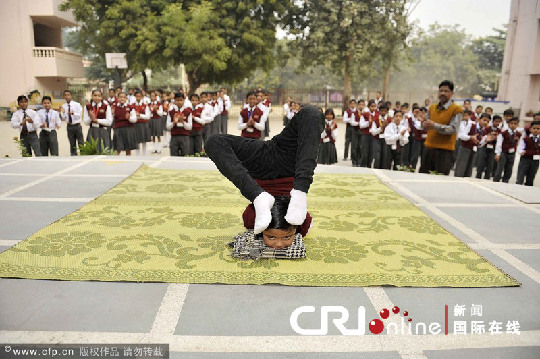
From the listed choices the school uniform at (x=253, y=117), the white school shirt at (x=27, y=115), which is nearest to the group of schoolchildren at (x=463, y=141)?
the school uniform at (x=253, y=117)

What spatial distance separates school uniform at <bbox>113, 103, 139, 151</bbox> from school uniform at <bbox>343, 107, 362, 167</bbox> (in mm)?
4840

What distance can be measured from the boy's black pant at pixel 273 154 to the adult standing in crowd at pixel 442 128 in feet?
9.55

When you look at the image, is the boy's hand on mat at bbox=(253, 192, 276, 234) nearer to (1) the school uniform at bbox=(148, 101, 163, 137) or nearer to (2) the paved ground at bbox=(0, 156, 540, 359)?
(2) the paved ground at bbox=(0, 156, 540, 359)

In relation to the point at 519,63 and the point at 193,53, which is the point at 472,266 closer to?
the point at 193,53

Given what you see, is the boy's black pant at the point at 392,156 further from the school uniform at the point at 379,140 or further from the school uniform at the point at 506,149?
the school uniform at the point at 506,149

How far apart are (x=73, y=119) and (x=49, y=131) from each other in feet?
1.89

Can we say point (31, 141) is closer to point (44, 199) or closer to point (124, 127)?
point (124, 127)

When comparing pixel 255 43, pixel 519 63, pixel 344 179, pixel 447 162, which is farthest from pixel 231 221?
pixel 519 63

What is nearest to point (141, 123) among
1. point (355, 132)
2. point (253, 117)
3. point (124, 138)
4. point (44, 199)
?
point (124, 138)

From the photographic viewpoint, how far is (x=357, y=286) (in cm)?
266

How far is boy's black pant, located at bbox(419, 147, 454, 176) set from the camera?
5875mm

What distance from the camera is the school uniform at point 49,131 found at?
809 cm

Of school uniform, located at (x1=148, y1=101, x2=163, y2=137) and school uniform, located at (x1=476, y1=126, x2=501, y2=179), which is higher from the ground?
school uniform, located at (x1=148, y1=101, x2=163, y2=137)

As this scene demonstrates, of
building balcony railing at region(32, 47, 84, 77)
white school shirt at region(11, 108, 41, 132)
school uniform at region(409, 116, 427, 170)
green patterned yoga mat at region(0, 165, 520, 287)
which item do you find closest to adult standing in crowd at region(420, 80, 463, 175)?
green patterned yoga mat at region(0, 165, 520, 287)
